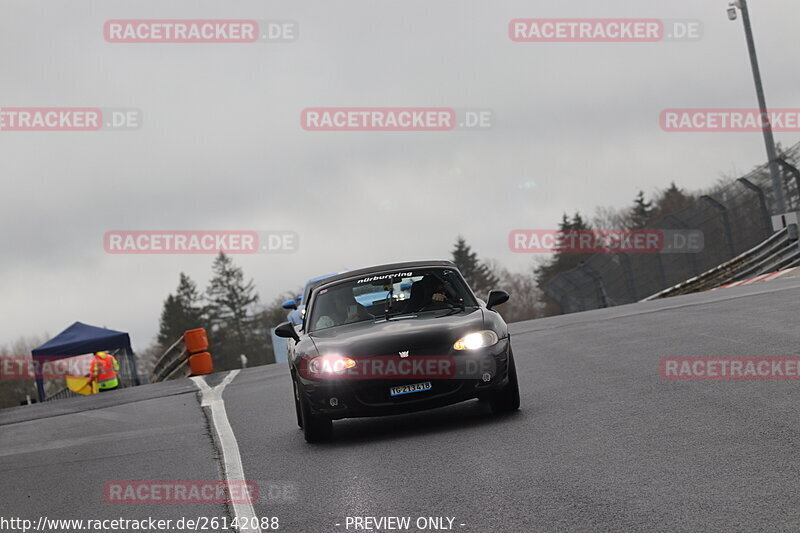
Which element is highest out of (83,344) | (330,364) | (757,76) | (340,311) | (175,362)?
(757,76)

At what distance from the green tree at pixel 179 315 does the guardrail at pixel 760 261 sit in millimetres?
79690

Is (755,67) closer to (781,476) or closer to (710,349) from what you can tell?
(710,349)

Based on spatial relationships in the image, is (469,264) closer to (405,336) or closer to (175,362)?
(175,362)

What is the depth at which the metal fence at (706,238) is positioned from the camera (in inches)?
1067

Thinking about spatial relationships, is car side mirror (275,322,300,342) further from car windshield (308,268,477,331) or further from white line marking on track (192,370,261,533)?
white line marking on track (192,370,261,533)

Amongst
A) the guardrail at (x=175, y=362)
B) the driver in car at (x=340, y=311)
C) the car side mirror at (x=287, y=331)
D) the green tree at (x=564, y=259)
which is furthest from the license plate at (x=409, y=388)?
the green tree at (x=564, y=259)

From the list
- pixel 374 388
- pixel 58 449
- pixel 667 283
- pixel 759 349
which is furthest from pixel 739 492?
pixel 667 283

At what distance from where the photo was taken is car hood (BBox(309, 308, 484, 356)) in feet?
29.0

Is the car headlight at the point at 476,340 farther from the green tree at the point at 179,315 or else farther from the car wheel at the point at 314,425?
the green tree at the point at 179,315
